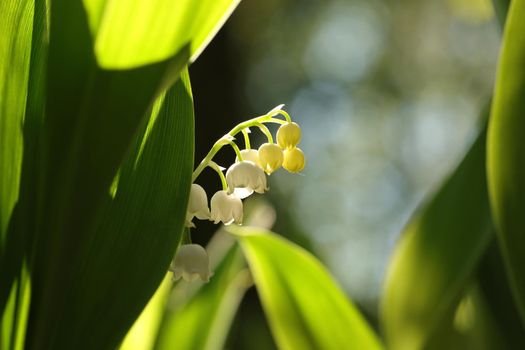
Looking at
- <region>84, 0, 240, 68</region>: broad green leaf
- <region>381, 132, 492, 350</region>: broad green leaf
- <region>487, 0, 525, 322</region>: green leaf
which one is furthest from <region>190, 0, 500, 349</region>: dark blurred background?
<region>84, 0, 240, 68</region>: broad green leaf

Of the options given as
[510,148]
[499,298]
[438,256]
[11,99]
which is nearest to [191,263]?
[11,99]

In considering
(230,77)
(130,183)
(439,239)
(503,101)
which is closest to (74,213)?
(130,183)

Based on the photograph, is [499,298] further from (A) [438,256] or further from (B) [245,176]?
(B) [245,176]

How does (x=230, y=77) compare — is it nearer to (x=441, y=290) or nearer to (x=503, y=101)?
(x=441, y=290)

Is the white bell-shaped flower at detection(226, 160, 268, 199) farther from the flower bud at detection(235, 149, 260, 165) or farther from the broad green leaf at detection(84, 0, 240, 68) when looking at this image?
the broad green leaf at detection(84, 0, 240, 68)

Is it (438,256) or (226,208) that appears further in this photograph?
(438,256)

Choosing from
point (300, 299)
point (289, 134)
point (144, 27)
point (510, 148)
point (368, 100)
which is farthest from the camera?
point (368, 100)
